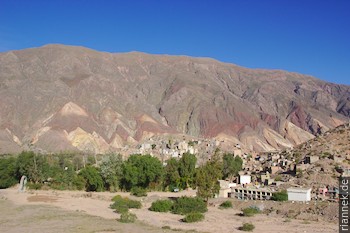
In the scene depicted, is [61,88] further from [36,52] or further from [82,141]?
[36,52]

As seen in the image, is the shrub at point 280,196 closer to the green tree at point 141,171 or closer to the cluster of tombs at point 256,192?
the cluster of tombs at point 256,192

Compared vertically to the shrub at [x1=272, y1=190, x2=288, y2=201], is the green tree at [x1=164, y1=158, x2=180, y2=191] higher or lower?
higher

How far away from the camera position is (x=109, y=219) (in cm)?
3806

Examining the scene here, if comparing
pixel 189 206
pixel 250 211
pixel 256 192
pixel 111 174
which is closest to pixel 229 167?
pixel 256 192

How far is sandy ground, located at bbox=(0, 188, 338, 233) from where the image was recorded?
3322 cm

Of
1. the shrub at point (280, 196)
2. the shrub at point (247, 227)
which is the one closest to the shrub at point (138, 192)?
the shrub at point (280, 196)

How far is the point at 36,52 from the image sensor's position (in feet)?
609

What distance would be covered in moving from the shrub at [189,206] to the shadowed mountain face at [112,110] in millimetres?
71652

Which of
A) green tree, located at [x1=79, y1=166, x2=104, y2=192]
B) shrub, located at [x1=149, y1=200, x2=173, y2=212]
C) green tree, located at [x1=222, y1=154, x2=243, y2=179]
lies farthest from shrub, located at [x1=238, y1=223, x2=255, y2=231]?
green tree, located at [x1=222, y1=154, x2=243, y2=179]

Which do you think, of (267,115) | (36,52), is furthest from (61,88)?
(267,115)

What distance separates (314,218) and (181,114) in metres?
131

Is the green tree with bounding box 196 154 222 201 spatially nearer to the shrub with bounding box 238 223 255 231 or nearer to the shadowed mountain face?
the shrub with bounding box 238 223 255 231

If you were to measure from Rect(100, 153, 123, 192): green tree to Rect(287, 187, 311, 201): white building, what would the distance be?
2505 centimetres

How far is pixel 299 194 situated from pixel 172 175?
2147 centimetres
